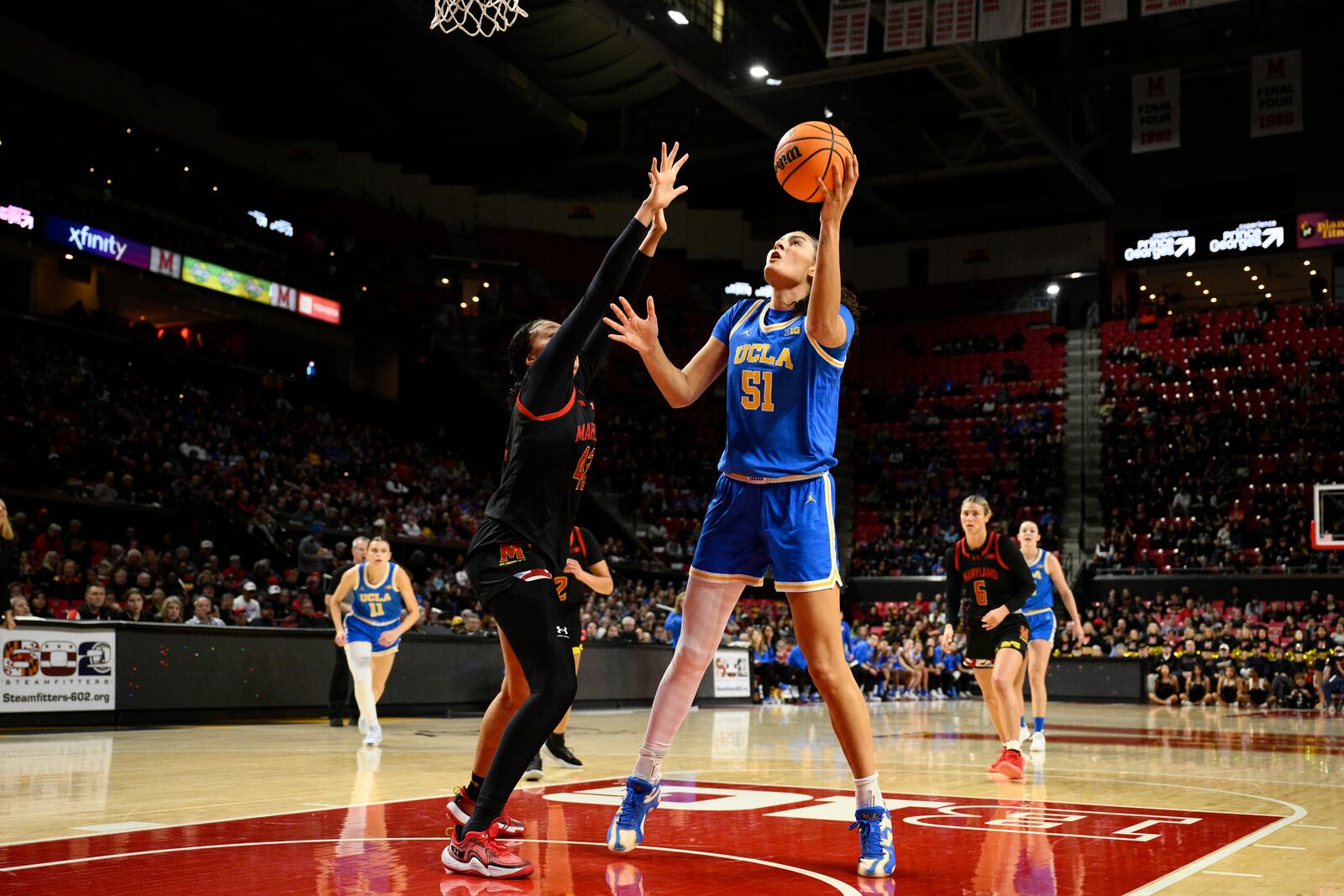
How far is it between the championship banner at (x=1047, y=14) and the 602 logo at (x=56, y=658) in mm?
18929

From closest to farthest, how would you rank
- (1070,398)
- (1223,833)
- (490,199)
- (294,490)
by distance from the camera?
(1223,833) → (294,490) → (1070,398) → (490,199)

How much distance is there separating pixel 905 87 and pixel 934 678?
51.6 ft

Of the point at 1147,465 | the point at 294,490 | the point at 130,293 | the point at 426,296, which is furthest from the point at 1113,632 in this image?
the point at 130,293

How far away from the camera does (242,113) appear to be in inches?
1422

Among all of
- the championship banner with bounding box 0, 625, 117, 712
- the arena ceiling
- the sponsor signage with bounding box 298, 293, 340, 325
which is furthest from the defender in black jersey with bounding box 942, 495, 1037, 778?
the sponsor signage with bounding box 298, 293, 340, 325

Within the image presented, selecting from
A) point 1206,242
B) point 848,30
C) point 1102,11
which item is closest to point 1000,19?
point 1102,11

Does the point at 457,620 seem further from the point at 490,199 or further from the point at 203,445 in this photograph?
the point at 490,199

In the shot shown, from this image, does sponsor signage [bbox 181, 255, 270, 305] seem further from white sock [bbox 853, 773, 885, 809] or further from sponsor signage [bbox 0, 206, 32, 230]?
white sock [bbox 853, 773, 885, 809]

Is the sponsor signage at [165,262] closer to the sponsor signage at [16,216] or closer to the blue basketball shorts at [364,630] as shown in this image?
the sponsor signage at [16,216]

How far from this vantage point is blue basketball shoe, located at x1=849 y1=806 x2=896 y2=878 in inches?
183

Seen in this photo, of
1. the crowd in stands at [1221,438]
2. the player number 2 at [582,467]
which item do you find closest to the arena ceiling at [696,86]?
the crowd in stands at [1221,438]

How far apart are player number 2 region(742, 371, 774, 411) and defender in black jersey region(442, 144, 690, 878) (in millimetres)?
606

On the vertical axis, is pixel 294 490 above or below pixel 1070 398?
below

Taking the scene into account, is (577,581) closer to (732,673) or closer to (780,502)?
(780,502)
